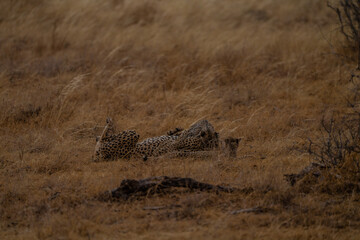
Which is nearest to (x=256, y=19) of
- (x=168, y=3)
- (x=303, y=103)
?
(x=168, y=3)

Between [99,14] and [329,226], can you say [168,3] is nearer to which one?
[99,14]

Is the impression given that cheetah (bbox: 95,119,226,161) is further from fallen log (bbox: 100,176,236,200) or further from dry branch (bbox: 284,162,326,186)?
dry branch (bbox: 284,162,326,186)

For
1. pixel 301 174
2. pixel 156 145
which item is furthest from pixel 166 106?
pixel 301 174

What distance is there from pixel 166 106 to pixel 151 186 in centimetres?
308

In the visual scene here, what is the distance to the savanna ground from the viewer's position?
3.62 meters

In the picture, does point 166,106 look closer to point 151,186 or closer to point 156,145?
point 156,145

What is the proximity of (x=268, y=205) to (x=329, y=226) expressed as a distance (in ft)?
1.72

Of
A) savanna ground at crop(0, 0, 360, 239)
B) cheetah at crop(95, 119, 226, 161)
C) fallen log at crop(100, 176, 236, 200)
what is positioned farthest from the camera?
cheetah at crop(95, 119, 226, 161)

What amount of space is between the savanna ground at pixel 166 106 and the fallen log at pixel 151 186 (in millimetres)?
84

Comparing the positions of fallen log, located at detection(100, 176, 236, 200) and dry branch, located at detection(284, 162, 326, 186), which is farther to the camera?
dry branch, located at detection(284, 162, 326, 186)

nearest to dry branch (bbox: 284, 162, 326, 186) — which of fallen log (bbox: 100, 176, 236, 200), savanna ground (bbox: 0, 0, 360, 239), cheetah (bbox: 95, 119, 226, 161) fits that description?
savanna ground (bbox: 0, 0, 360, 239)

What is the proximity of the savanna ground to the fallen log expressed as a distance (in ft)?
0.28

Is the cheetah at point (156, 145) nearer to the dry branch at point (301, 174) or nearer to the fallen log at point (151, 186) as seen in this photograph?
the fallen log at point (151, 186)

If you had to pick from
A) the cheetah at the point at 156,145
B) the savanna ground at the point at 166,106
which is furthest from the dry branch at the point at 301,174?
the cheetah at the point at 156,145
